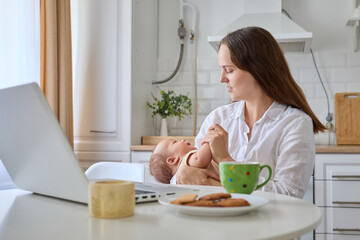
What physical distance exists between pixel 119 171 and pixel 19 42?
3.77 ft

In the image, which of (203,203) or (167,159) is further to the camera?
(167,159)

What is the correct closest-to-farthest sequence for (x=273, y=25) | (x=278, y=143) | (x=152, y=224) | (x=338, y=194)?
(x=152, y=224) < (x=278, y=143) < (x=338, y=194) < (x=273, y=25)

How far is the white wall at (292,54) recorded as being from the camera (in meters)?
3.15

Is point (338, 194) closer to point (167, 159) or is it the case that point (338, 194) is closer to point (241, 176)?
point (167, 159)

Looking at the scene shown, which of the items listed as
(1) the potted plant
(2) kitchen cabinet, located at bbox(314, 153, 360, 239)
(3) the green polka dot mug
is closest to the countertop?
(2) kitchen cabinet, located at bbox(314, 153, 360, 239)

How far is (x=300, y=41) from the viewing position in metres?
2.84

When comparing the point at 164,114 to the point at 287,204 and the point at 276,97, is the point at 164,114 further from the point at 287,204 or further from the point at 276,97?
the point at 287,204

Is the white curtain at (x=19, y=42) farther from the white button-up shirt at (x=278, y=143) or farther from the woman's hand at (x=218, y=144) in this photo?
the woman's hand at (x=218, y=144)

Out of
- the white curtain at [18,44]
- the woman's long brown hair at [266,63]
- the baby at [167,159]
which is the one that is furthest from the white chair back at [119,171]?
the white curtain at [18,44]

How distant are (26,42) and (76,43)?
0.48 meters

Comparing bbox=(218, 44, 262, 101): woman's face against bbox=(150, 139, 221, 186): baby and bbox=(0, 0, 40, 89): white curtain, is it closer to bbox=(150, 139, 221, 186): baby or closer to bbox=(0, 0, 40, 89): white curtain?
bbox=(150, 139, 221, 186): baby

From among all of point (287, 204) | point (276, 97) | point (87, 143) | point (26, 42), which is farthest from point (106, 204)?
point (87, 143)

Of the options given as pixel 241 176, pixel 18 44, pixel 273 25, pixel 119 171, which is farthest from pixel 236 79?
pixel 18 44

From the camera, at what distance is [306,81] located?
3.20 m
